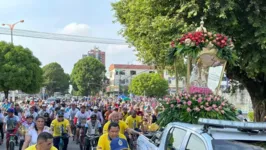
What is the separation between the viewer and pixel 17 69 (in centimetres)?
5103

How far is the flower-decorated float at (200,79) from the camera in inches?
301

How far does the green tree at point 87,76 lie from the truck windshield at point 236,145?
294 feet

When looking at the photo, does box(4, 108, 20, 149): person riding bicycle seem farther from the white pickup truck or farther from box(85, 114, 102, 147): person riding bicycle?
the white pickup truck

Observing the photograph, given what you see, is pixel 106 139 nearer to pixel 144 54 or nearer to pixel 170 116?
pixel 170 116

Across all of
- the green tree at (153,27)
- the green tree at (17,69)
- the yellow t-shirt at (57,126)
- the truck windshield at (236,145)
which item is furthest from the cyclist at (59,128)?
the green tree at (17,69)

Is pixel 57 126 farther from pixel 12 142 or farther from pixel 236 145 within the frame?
pixel 236 145

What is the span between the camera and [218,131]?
5.17m

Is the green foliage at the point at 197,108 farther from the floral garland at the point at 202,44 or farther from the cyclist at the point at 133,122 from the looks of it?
the cyclist at the point at 133,122

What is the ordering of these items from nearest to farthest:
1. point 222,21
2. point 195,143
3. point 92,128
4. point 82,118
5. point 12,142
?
point 195,143, point 92,128, point 12,142, point 222,21, point 82,118

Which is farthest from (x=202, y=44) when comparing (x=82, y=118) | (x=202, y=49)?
(x=82, y=118)

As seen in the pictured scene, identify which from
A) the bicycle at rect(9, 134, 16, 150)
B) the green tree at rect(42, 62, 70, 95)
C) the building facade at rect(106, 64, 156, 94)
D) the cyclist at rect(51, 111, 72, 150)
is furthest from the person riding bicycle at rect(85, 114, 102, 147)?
the building facade at rect(106, 64, 156, 94)

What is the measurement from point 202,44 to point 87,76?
3419 inches

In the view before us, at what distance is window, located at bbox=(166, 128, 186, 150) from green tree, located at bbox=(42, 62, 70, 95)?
10362 centimetres

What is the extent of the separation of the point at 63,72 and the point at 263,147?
110m
